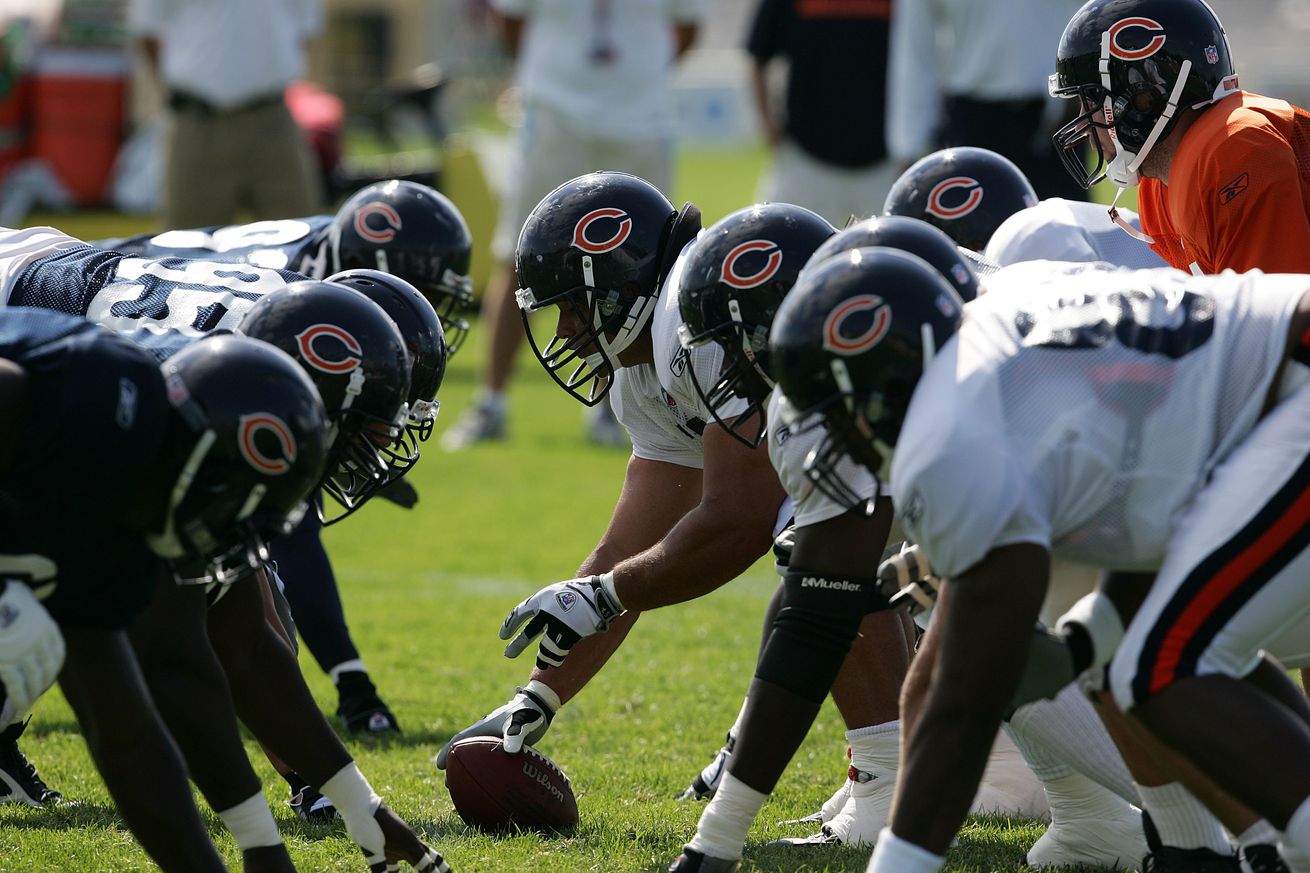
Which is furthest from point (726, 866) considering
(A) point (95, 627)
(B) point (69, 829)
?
(B) point (69, 829)

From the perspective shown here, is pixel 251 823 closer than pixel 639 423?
Yes

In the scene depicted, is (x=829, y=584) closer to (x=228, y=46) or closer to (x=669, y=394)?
(x=669, y=394)

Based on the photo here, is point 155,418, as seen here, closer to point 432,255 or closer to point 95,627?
point 95,627

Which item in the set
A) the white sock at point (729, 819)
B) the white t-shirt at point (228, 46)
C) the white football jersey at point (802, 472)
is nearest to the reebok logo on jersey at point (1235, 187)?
the white football jersey at point (802, 472)

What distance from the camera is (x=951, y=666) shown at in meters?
2.96

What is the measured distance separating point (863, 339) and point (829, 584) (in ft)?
2.59

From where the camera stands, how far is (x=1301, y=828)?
2930 millimetres

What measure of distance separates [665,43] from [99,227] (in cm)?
644

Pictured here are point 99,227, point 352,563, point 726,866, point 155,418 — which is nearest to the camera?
point 155,418

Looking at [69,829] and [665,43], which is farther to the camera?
[665,43]

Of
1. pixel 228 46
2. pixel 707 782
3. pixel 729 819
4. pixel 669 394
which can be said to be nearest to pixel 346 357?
pixel 669 394

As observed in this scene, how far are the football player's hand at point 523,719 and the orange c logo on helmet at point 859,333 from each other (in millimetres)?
Result: 1738

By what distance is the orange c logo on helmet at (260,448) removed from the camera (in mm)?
3172

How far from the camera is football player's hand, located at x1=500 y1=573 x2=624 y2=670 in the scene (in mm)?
4227
